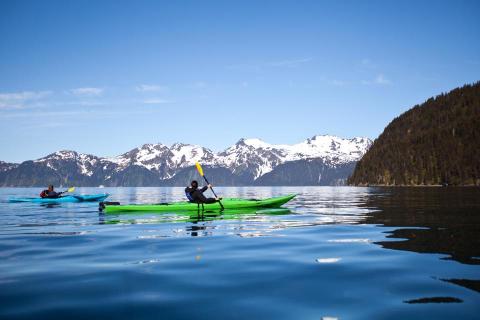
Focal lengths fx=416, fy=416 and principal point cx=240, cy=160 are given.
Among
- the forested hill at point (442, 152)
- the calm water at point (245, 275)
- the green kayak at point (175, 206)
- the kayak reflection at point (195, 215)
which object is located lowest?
the calm water at point (245, 275)

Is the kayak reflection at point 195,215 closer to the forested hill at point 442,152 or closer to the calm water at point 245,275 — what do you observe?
the calm water at point 245,275

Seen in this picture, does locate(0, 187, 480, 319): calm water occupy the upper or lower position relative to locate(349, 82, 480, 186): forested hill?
lower

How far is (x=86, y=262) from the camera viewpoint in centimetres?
1030

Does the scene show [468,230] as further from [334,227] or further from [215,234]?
[215,234]

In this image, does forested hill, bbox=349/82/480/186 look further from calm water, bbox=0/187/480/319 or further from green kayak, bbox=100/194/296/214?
calm water, bbox=0/187/480/319

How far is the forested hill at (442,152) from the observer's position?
6058 inches

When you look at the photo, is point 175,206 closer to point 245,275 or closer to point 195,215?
point 195,215

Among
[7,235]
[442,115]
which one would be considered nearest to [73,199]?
[7,235]

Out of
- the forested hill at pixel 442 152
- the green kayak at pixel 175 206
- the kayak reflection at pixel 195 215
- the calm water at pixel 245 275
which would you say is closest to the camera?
the calm water at pixel 245 275

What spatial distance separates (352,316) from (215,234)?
33.8ft

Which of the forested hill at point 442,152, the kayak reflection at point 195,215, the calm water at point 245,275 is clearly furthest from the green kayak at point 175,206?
the forested hill at point 442,152

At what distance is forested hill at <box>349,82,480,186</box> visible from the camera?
153875mm

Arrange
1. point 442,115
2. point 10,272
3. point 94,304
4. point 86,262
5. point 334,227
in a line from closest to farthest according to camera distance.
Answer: point 94,304 → point 10,272 → point 86,262 → point 334,227 → point 442,115

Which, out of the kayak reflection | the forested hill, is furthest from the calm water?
the forested hill
